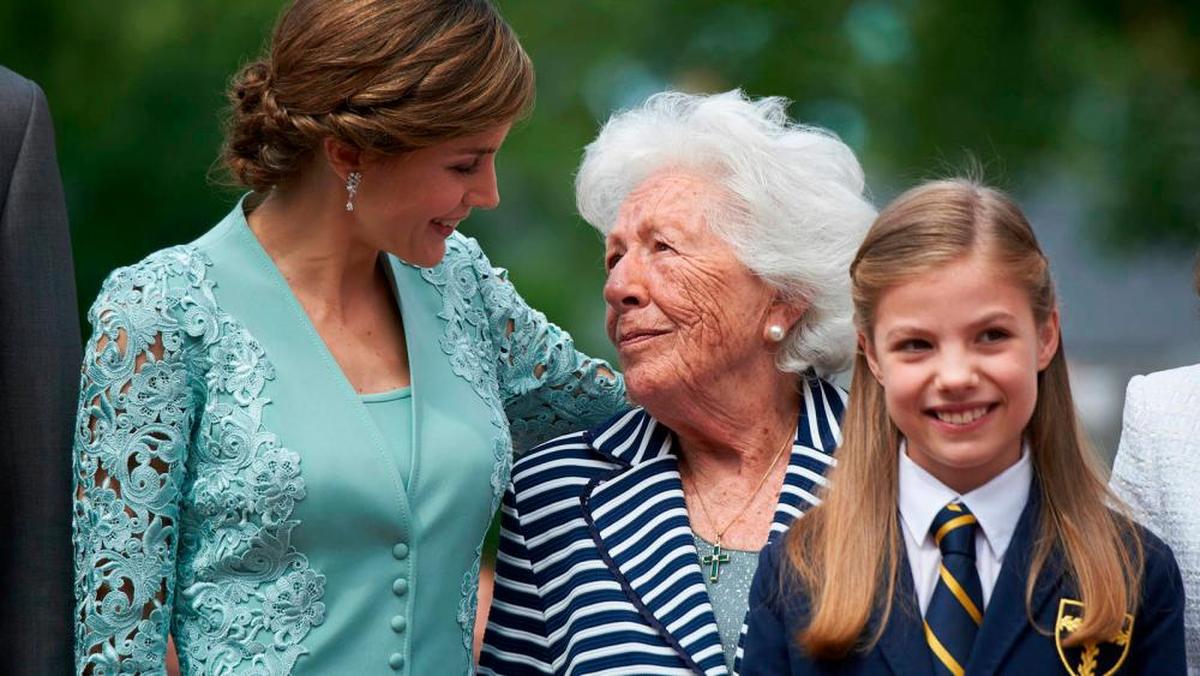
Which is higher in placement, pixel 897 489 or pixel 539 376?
pixel 539 376

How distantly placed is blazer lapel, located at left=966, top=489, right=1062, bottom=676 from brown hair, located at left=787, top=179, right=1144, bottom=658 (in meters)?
0.01

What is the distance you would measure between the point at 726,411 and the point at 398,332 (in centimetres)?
61

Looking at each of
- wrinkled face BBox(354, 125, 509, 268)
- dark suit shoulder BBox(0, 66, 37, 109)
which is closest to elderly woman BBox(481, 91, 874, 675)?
wrinkled face BBox(354, 125, 509, 268)

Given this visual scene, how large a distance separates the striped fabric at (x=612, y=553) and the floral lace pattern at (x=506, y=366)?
0.41 feet

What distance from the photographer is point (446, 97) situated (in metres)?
2.95

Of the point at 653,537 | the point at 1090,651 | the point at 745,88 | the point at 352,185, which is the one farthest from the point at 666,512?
the point at 745,88

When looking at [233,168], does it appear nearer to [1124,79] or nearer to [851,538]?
[851,538]

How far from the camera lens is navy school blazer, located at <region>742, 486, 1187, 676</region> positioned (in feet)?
8.52

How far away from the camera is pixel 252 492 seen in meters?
2.85

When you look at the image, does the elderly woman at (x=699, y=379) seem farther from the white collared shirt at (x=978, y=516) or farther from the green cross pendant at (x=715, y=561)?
the white collared shirt at (x=978, y=516)

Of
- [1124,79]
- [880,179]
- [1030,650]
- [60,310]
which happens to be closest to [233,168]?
[60,310]

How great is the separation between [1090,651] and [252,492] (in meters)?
1.24

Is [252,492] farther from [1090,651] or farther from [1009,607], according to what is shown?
[1090,651]

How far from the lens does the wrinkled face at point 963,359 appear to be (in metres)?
2.63
